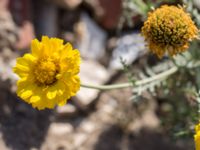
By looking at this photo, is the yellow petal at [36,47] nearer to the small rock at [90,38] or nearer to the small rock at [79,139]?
the small rock at [79,139]

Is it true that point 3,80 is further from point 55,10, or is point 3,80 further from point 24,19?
point 55,10

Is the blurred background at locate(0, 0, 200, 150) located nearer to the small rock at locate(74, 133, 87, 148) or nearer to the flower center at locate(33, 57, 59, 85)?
the small rock at locate(74, 133, 87, 148)

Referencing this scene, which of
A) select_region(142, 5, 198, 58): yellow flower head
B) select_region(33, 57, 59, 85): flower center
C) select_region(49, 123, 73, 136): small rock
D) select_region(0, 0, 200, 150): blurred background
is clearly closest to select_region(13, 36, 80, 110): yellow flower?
select_region(33, 57, 59, 85): flower center

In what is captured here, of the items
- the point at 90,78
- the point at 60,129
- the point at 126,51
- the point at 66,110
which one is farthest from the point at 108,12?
the point at 60,129

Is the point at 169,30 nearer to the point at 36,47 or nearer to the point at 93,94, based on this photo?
the point at 36,47

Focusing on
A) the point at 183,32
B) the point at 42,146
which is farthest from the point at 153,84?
the point at 42,146

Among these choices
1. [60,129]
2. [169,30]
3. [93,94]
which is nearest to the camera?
[169,30]

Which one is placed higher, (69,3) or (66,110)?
(69,3)

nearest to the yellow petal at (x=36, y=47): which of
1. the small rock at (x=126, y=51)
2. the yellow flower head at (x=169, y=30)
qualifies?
the yellow flower head at (x=169, y=30)
